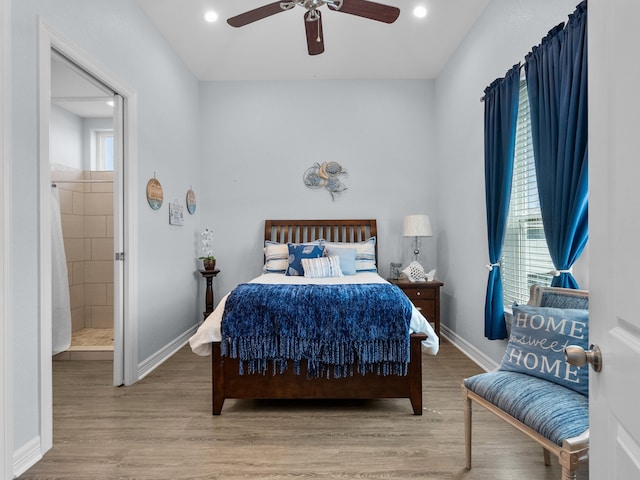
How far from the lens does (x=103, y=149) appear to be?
4992 mm

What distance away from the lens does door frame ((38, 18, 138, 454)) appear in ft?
6.60

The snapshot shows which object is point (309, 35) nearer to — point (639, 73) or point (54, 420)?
point (639, 73)

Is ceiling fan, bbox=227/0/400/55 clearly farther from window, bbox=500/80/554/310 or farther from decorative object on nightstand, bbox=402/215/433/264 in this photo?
decorative object on nightstand, bbox=402/215/433/264

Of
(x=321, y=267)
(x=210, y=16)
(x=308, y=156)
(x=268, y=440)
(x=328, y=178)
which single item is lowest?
(x=268, y=440)

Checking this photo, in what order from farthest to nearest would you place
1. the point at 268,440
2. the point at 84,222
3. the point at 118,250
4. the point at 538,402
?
the point at 84,222 → the point at 118,250 → the point at 268,440 → the point at 538,402

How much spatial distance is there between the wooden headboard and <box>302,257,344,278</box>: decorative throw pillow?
829 mm

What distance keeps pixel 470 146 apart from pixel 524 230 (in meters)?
1.15

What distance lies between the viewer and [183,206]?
4.17 metres

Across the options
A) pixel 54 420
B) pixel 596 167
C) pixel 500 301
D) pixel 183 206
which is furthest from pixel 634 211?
pixel 183 206

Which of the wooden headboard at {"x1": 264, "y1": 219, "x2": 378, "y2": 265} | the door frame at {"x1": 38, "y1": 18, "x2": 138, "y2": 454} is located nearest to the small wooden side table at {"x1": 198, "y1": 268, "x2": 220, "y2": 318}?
the wooden headboard at {"x1": 264, "y1": 219, "x2": 378, "y2": 265}

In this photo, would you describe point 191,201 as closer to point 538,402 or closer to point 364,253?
point 364,253

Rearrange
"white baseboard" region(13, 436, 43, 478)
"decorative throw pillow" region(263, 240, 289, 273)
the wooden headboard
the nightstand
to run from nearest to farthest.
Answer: "white baseboard" region(13, 436, 43, 478), the nightstand, "decorative throw pillow" region(263, 240, 289, 273), the wooden headboard

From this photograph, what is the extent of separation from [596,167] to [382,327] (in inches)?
68.2

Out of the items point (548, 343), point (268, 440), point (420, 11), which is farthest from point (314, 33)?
point (268, 440)
